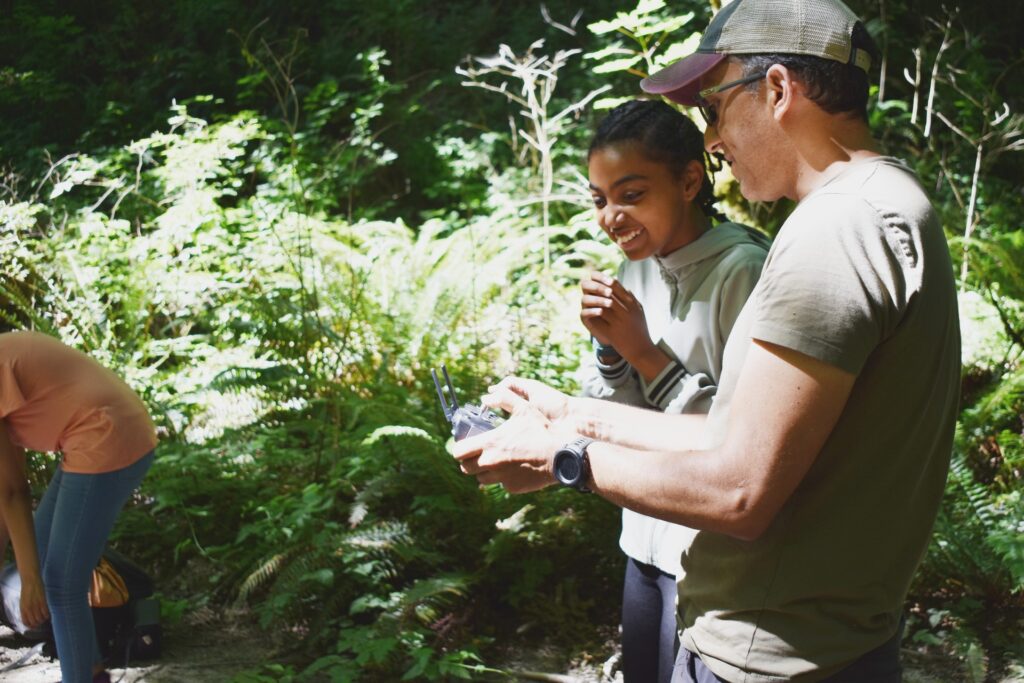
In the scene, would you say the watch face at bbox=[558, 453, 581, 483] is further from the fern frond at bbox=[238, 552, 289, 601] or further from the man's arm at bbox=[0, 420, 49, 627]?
the fern frond at bbox=[238, 552, 289, 601]

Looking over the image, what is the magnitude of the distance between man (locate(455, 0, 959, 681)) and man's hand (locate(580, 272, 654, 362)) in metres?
0.75

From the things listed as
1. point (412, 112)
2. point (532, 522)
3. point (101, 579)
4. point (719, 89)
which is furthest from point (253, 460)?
point (412, 112)

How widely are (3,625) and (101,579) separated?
0.91 m

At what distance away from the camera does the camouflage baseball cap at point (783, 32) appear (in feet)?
4.09

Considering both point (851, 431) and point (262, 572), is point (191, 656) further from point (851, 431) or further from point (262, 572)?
point (851, 431)

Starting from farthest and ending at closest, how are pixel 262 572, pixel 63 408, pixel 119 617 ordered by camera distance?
pixel 262 572, pixel 119 617, pixel 63 408

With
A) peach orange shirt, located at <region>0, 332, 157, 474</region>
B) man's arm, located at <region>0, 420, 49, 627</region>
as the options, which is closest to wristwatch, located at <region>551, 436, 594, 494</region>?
peach orange shirt, located at <region>0, 332, 157, 474</region>

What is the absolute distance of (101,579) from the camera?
372 cm

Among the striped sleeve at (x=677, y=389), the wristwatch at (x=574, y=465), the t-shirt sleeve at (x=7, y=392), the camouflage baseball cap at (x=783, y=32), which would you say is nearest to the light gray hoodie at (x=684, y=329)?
the striped sleeve at (x=677, y=389)

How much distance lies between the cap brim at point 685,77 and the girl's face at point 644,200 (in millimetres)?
732

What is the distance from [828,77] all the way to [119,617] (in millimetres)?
3639

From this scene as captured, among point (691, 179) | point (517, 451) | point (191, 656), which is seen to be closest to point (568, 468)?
point (517, 451)

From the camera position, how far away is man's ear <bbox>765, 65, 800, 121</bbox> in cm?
126

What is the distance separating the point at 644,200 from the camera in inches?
89.3
